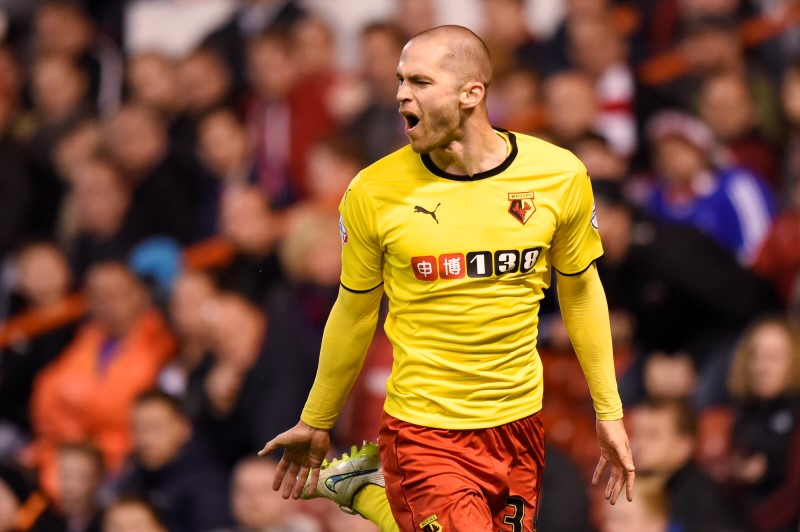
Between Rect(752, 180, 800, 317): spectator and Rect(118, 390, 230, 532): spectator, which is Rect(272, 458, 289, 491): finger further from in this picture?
Rect(752, 180, 800, 317): spectator

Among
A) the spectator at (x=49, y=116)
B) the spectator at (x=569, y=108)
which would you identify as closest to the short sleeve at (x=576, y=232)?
the spectator at (x=569, y=108)

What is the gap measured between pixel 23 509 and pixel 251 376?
135 cm

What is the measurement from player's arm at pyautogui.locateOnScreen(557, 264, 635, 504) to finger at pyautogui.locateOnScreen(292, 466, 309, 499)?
92 cm

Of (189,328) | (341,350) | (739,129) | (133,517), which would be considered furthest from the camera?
(189,328)

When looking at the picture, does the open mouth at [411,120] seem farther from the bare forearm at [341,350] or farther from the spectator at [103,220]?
the spectator at [103,220]

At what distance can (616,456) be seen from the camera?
5.25 metres

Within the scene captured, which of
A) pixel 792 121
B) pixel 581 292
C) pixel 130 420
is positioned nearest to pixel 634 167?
pixel 792 121

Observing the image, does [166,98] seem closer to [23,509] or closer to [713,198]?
[23,509]

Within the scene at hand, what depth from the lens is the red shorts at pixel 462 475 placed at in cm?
495

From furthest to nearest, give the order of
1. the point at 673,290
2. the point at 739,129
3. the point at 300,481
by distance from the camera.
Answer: the point at 739,129
the point at 673,290
the point at 300,481

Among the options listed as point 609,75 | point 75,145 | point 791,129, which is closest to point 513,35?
point 609,75

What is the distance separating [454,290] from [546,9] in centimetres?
608

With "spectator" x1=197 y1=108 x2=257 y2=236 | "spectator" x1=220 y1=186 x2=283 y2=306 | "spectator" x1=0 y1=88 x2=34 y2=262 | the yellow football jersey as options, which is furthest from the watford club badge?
"spectator" x1=0 y1=88 x2=34 y2=262

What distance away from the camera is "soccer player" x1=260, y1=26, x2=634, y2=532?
16.2 feet
